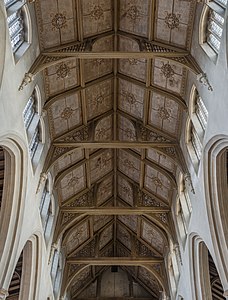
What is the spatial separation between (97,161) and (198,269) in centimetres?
662

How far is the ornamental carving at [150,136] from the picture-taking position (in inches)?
639

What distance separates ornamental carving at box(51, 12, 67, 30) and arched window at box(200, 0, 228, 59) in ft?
14.6

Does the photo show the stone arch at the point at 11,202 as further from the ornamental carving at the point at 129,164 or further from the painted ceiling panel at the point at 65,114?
the ornamental carving at the point at 129,164

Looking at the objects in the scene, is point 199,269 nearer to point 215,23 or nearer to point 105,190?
point 105,190

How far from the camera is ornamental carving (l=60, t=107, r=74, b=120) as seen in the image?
15484mm

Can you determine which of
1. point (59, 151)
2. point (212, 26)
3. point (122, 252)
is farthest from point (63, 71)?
point (122, 252)

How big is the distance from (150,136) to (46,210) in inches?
208

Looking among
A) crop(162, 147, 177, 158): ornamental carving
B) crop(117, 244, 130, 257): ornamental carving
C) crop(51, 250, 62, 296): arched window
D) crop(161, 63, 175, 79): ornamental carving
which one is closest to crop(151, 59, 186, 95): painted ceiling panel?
crop(161, 63, 175, 79): ornamental carving

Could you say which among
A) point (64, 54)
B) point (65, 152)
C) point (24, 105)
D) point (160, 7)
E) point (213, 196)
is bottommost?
point (213, 196)

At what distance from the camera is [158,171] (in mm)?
17531

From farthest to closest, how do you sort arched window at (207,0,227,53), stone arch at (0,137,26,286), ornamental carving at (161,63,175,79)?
1. ornamental carving at (161,63,175,79)
2. stone arch at (0,137,26,286)
3. arched window at (207,0,227,53)

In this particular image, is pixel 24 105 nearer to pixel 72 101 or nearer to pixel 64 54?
pixel 64 54

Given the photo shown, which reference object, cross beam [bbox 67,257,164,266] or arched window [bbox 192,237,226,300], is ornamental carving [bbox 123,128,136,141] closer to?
arched window [bbox 192,237,226,300]

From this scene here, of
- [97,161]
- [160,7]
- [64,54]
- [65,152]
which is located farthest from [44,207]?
[160,7]
